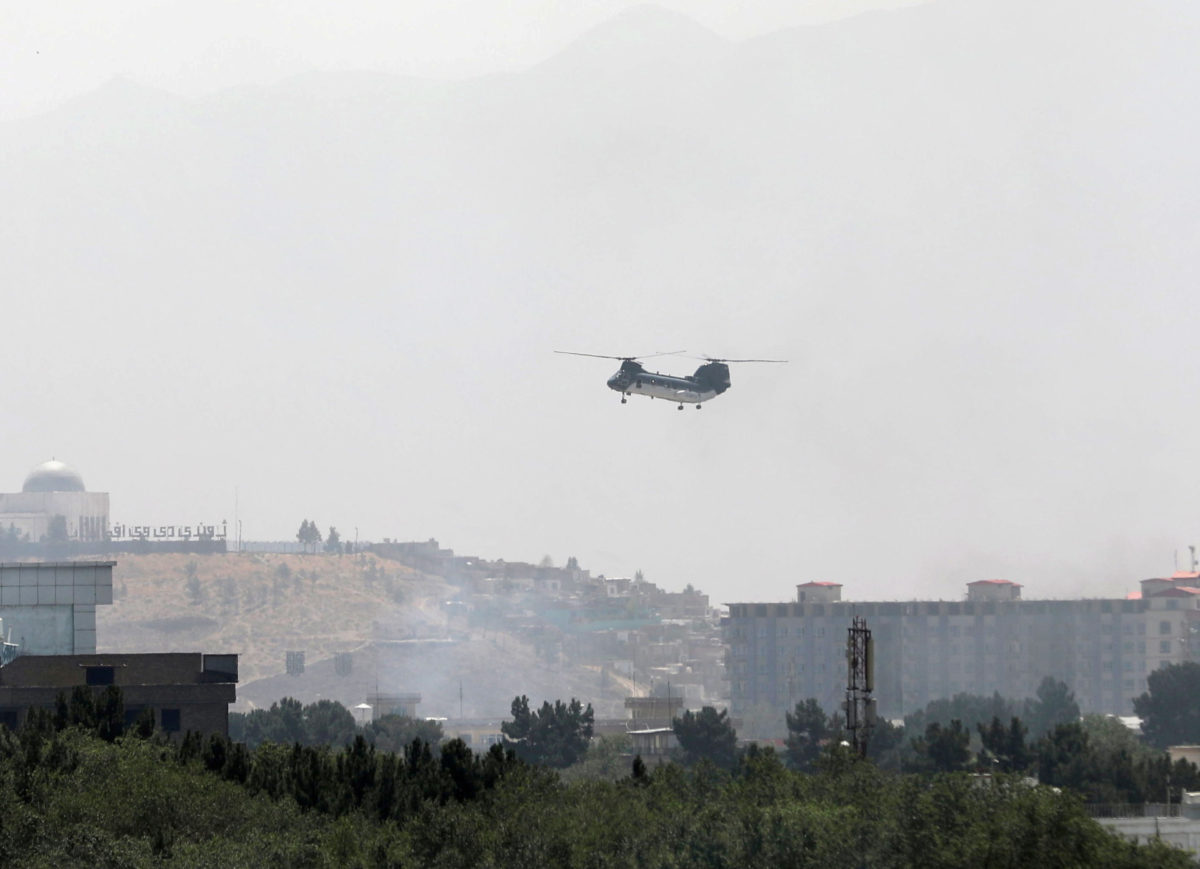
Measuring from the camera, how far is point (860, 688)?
117688mm

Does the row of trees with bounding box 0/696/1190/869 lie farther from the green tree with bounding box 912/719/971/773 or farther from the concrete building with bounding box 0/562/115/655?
the green tree with bounding box 912/719/971/773

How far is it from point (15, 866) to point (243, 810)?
15156 mm

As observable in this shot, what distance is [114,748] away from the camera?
90.9 metres

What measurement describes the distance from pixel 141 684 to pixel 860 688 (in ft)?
154

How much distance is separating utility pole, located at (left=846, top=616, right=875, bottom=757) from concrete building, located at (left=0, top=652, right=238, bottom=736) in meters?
39.5

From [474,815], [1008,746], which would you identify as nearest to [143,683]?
[474,815]

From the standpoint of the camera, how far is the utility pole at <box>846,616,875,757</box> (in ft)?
374

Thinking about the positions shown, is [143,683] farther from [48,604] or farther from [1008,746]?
[1008,746]

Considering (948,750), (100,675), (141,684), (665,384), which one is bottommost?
(948,750)

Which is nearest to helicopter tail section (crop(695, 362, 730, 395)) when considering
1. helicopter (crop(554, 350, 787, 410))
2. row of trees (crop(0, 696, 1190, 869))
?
helicopter (crop(554, 350, 787, 410))

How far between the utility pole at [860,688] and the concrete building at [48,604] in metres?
71.1

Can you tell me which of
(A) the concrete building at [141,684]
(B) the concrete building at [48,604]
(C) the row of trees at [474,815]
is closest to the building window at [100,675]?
(A) the concrete building at [141,684]

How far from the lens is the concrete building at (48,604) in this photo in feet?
544

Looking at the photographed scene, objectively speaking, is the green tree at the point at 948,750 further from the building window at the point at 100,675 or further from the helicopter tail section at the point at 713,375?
the building window at the point at 100,675
